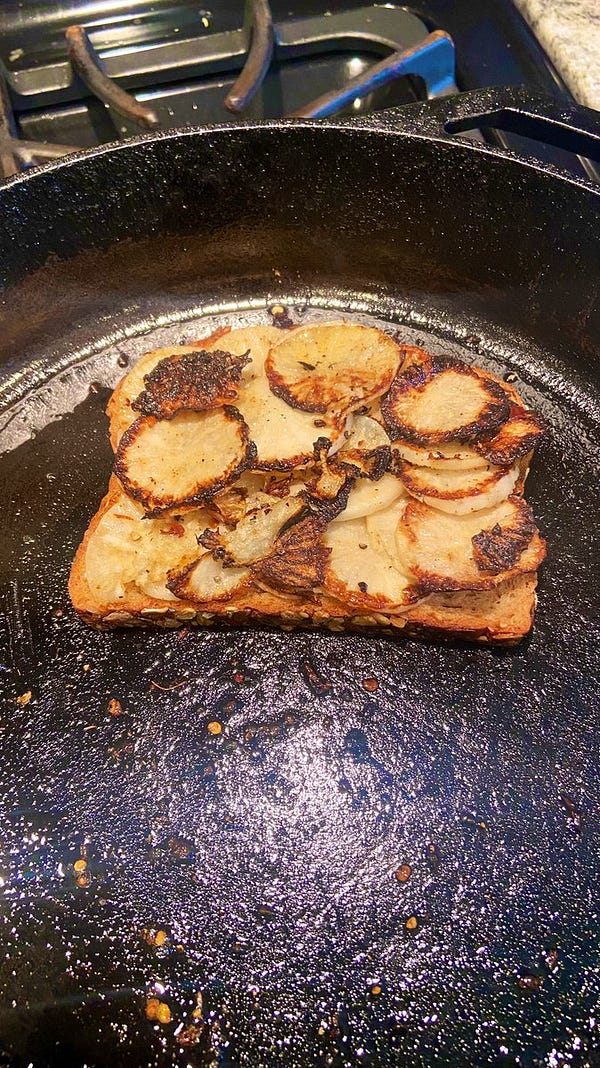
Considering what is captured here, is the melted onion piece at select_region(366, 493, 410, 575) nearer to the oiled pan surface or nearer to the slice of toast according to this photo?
the slice of toast

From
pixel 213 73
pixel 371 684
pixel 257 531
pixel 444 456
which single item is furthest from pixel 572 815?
pixel 213 73

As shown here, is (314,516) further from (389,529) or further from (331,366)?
(331,366)

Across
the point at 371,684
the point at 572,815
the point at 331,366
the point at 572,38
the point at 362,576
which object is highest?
the point at 572,38

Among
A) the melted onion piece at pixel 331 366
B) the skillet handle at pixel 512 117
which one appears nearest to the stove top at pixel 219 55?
the skillet handle at pixel 512 117

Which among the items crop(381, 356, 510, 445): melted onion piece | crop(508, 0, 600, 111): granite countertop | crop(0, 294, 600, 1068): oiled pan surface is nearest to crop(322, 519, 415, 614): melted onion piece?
crop(0, 294, 600, 1068): oiled pan surface

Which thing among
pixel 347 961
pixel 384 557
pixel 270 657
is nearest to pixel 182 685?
pixel 270 657

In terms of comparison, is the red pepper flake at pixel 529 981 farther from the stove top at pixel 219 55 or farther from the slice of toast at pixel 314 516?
the stove top at pixel 219 55
